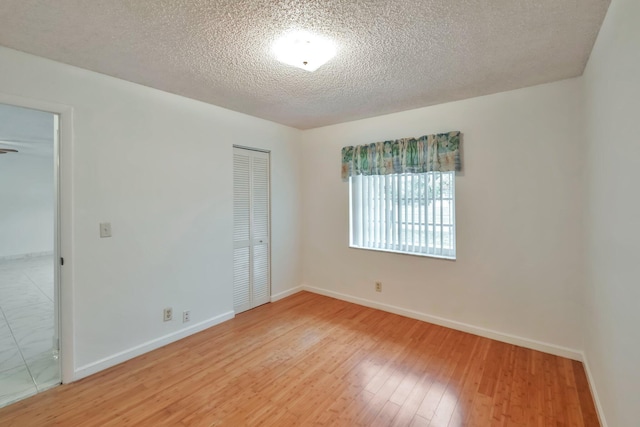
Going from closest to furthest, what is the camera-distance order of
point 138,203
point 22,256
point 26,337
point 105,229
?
1. point 105,229
2. point 138,203
3. point 26,337
4. point 22,256

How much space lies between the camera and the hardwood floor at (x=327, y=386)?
184 cm

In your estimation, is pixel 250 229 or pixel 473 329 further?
pixel 250 229

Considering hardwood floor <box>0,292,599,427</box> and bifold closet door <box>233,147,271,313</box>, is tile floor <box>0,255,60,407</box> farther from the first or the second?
bifold closet door <box>233,147,271,313</box>

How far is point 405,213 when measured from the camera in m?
3.43

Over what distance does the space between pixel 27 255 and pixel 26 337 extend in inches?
228

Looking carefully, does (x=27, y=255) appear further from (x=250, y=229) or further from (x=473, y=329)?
(x=473, y=329)

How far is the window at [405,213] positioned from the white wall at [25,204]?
315 inches

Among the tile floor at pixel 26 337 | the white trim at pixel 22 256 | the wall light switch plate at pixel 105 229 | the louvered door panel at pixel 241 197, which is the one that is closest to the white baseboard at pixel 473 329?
the louvered door panel at pixel 241 197

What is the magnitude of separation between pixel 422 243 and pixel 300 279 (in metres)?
1.97

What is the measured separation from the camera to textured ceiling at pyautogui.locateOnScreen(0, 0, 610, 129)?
1.56 metres

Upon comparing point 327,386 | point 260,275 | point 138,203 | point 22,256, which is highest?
point 138,203

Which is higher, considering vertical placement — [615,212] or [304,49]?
[304,49]

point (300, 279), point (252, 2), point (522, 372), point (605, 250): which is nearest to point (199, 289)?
point (300, 279)

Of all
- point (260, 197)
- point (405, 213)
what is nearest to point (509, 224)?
point (405, 213)
